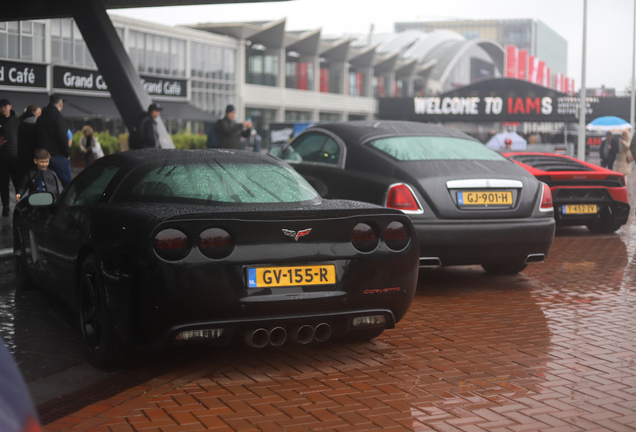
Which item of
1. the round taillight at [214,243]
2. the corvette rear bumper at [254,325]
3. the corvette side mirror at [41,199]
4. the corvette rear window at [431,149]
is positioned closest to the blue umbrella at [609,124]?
the corvette rear window at [431,149]

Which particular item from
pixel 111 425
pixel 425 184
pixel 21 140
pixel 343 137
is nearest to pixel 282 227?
pixel 111 425

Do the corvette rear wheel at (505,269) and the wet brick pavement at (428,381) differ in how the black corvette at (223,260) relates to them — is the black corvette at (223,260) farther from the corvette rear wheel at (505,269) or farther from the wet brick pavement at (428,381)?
the corvette rear wheel at (505,269)

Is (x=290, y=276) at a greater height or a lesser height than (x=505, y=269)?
greater

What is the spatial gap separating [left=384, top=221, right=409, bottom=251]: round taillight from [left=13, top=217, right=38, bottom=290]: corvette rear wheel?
327 centimetres

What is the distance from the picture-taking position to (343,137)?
7.72 meters

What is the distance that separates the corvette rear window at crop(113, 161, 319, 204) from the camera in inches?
180

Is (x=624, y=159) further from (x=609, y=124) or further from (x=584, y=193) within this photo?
(x=609, y=124)

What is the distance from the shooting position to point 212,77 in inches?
2136

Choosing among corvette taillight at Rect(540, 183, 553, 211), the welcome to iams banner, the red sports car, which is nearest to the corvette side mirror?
corvette taillight at Rect(540, 183, 553, 211)

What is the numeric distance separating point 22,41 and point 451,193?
34.1 metres

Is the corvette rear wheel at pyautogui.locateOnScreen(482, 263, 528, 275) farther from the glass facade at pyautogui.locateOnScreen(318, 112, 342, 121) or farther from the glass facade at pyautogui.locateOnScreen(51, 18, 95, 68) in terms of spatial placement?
the glass facade at pyautogui.locateOnScreen(318, 112, 342, 121)

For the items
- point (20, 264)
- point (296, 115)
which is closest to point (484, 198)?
point (20, 264)

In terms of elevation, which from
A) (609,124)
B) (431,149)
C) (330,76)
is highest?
(330,76)

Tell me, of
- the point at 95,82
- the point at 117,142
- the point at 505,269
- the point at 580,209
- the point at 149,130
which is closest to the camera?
the point at 505,269
